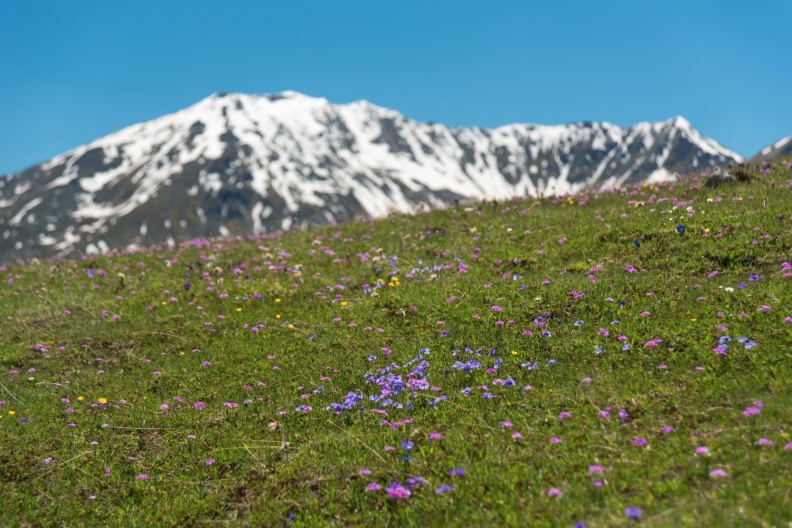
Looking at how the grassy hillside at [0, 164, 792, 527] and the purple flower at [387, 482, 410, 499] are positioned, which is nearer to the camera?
the grassy hillside at [0, 164, 792, 527]

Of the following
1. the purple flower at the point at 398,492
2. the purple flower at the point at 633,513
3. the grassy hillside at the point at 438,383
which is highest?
the grassy hillside at the point at 438,383

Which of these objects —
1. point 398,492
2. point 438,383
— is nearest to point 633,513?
point 398,492

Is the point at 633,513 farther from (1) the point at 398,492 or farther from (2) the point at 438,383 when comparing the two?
(2) the point at 438,383

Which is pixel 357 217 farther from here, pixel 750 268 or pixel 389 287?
pixel 750 268

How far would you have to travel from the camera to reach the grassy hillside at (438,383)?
574 centimetres

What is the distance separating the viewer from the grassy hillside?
5742 millimetres

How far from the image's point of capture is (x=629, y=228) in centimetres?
1358

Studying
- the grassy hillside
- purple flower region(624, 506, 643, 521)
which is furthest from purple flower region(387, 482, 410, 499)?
purple flower region(624, 506, 643, 521)

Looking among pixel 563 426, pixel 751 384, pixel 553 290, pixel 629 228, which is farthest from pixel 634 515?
pixel 629 228

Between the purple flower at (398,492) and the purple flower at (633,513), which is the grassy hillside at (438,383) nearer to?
the purple flower at (633,513)

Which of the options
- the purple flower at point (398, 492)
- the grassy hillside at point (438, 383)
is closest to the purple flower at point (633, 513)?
the grassy hillside at point (438, 383)

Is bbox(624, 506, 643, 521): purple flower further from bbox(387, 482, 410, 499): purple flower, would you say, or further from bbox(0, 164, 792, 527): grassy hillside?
bbox(387, 482, 410, 499): purple flower

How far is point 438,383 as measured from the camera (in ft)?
27.9

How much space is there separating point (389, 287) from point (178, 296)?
532cm
